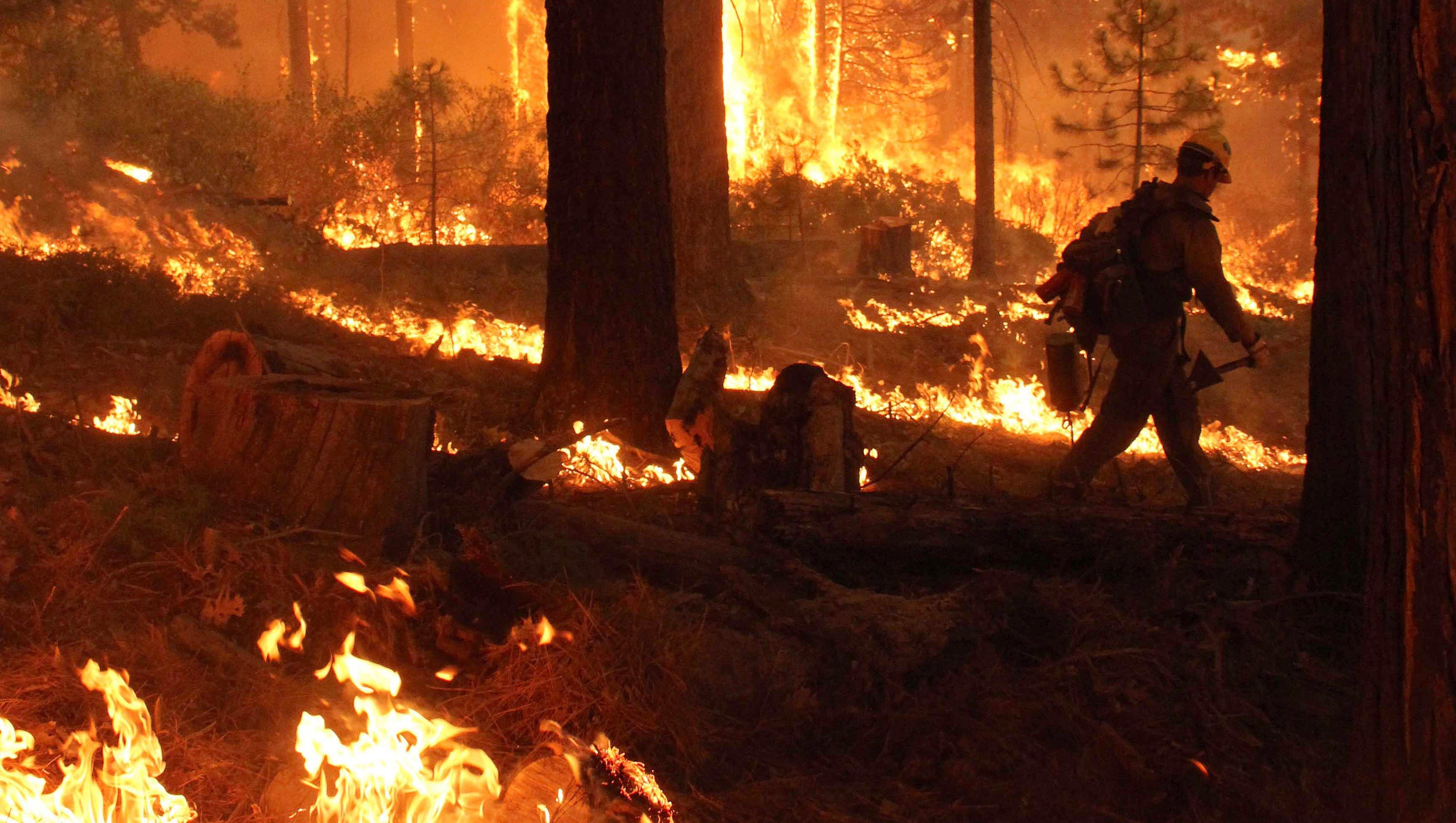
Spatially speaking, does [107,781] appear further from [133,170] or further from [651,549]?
[133,170]

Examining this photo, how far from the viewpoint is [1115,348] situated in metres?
6.25

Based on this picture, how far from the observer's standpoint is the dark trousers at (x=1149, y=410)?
6098 millimetres

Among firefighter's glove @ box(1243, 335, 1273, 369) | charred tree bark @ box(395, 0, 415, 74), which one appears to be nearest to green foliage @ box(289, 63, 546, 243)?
firefighter's glove @ box(1243, 335, 1273, 369)

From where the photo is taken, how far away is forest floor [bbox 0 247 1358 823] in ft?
11.0

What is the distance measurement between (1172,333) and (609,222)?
10.3 feet

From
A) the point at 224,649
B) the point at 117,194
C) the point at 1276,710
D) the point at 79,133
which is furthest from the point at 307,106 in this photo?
the point at 1276,710

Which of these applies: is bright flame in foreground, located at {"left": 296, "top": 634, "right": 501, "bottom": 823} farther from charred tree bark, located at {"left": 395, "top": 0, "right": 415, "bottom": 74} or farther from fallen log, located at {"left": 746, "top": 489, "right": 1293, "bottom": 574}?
charred tree bark, located at {"left": 395, "top": 0, "right": 415, "bottom": 74}

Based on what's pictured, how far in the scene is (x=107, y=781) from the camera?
2898mm

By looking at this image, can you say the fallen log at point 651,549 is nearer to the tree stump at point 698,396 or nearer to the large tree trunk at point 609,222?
the tree stump at point 698,396

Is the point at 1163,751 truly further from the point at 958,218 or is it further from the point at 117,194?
the point at 958,218

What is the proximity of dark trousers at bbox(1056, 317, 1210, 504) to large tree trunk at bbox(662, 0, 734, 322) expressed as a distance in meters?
4.80

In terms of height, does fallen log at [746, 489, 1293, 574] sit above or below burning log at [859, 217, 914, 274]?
below

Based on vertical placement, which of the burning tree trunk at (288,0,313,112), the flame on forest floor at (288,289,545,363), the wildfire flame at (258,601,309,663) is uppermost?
the burning tree trunk at (288,0,313,112)

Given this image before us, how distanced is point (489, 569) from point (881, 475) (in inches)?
101
